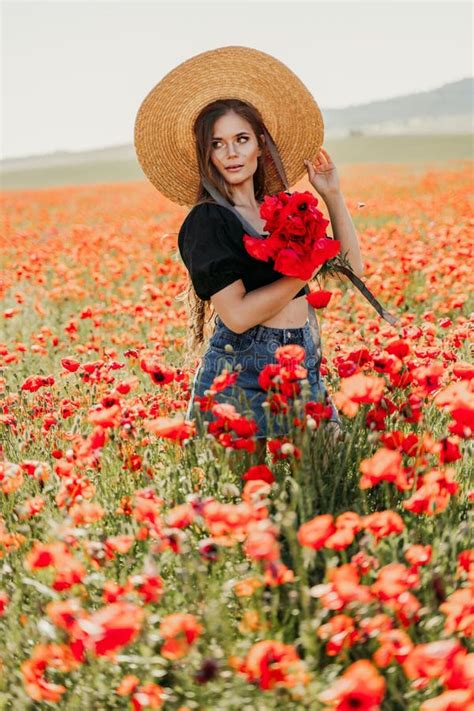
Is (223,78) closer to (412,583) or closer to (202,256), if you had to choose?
(202,256)

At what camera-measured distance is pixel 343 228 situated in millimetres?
3475

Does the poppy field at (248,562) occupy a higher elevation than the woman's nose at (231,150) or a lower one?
lower

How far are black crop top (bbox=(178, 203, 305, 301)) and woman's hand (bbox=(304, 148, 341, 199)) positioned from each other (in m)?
0.53

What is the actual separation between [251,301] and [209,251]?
262 millimetres

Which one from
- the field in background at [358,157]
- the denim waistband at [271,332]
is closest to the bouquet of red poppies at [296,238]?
the denim waistband at [271,332]

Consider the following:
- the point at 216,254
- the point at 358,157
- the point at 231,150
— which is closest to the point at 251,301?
the point at 216,254

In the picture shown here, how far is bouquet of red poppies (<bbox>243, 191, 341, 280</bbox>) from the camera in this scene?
262cm

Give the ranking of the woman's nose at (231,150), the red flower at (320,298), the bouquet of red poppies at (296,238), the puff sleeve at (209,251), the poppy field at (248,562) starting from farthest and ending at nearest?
1. the woman's nose at (231,150)
2. the puff sleeve at (209,251)
3. the red flower at (320,298)
4. the bouquet of red poppies at (296,238)
5. the poppy field at (248,562)

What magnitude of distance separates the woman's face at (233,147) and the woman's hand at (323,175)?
12.6 inches

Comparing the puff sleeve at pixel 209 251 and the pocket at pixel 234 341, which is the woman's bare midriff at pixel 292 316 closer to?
the pocket at pixel 234 341

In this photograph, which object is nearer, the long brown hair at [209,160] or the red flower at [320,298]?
the red flower at [320,298]

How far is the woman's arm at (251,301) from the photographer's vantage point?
2885 millimetres

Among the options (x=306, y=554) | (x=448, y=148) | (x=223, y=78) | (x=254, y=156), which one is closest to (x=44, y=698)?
(x=306, y=554)

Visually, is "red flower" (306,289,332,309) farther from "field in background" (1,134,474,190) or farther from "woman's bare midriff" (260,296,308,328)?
"field in background" (1,134,474,190)
